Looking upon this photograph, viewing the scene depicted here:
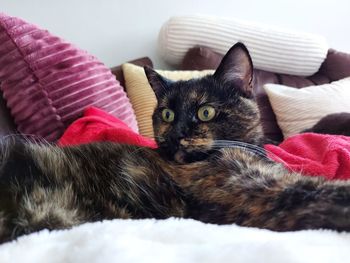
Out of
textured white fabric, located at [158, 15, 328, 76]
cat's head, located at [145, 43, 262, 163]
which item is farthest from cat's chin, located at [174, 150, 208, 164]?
textured white fabric, located at [158, 15, 328, 76]

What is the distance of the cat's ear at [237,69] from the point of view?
102cm

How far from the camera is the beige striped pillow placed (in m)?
1.76

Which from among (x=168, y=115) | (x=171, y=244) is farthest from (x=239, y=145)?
(x=171, y=244)

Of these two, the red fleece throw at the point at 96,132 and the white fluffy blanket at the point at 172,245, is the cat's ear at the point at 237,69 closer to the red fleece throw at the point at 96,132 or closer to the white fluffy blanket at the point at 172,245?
the red fleece throw at the point at 96,132

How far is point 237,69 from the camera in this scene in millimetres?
1038

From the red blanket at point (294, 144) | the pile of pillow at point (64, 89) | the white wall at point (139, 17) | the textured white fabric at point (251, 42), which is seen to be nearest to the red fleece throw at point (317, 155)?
the red blanket at point (294, 144)

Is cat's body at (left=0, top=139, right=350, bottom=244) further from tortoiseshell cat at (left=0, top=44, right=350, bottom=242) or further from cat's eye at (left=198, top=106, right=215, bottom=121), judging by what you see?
cat's eye at (left=198, top=106, right=215, bottom=121)

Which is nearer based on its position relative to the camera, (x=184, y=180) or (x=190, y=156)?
(x=184, y=180)

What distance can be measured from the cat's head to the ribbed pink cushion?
34cm

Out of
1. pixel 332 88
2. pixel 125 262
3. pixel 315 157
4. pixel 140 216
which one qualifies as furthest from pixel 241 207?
pixel 332 88

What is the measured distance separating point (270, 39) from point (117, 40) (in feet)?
2.57

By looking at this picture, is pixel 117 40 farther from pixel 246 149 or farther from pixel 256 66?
pixel 246 149

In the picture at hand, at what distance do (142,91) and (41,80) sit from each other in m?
0.64

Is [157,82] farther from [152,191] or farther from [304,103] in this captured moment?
[304,103]
